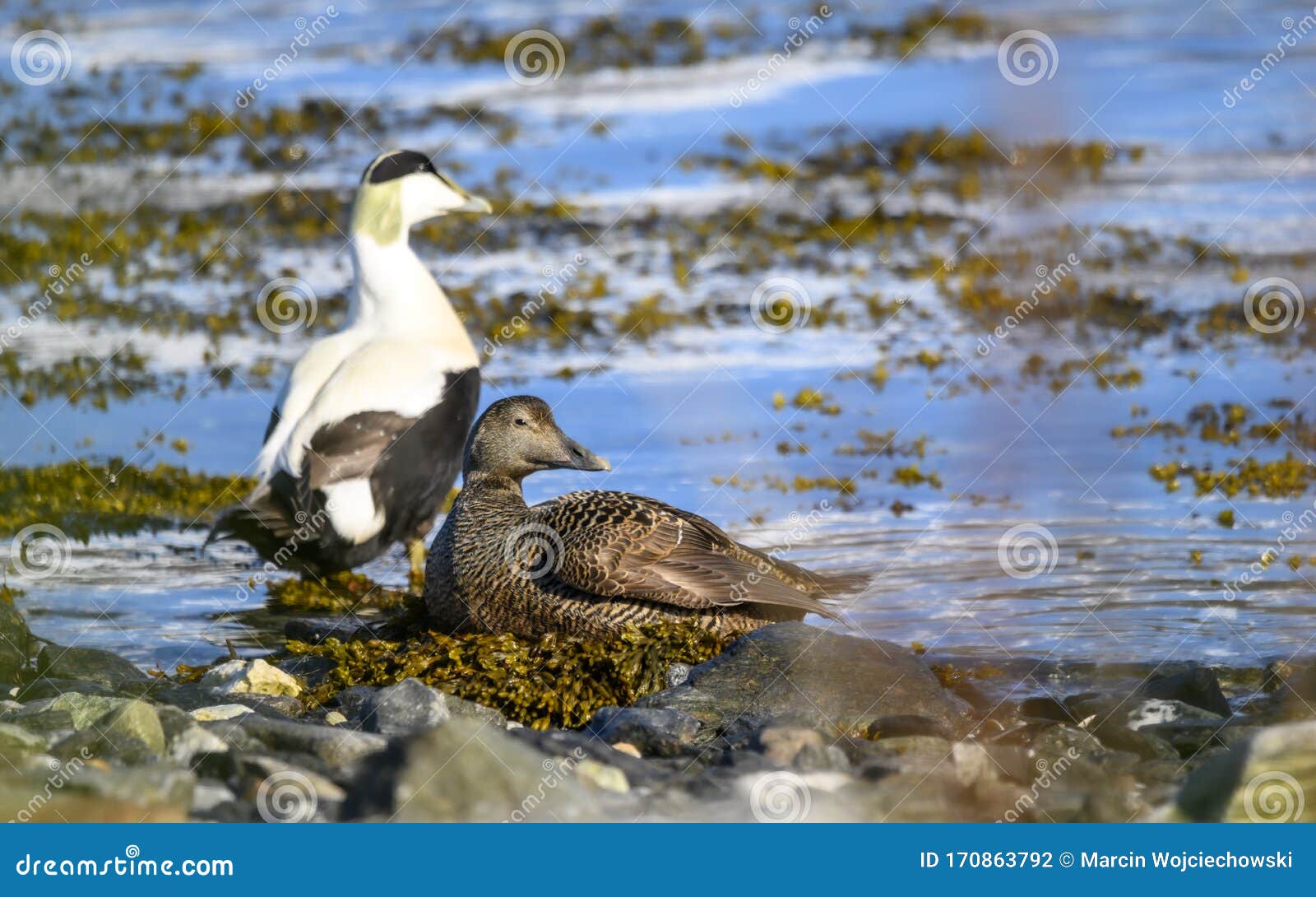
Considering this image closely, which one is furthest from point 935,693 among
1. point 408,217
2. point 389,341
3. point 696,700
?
point 408,217

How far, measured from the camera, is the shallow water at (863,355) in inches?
240

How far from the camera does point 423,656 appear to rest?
550 cm

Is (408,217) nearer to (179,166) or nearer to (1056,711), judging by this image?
(1056,711)
